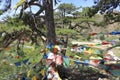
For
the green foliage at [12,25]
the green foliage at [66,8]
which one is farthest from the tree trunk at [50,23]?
the green foliage at [66,8]

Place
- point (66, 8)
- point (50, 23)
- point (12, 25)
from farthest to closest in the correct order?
point (66, 8)
point (12, 25)
point (50, 23)

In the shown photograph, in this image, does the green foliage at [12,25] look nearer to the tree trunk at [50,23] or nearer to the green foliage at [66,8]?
the tree trunk at [50,23]

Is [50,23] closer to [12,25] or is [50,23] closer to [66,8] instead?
[12,25]

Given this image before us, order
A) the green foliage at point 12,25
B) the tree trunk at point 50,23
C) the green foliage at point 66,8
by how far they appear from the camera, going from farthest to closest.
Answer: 1. the green foliage at point 66,8
2. the green foliage at point 12,25
3. the tree trunk at point 50,23

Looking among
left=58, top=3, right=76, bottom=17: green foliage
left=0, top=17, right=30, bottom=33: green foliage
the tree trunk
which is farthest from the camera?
left=58, top=3, right=76, bottom=17: green foliage

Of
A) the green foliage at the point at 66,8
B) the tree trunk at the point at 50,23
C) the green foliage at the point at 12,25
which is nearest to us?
the tree trunk at the point at 50,23

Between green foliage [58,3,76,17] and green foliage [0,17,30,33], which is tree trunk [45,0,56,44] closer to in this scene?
green foliage [0,17,30,33]

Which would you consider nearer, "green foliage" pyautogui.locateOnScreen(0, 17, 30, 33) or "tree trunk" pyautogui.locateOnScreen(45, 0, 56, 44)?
"tree trunk" pyautogui.locateOnScreen(45, 0, 56, 44)

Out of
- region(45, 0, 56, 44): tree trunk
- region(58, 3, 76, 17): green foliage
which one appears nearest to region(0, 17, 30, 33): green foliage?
region(45, 0, 56, 44): tree trunk

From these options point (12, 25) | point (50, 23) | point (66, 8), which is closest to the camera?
point (50, 23)

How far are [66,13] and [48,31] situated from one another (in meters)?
15.9

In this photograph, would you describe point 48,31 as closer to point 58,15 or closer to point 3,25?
point 3,25

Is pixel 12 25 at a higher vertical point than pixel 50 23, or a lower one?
lower

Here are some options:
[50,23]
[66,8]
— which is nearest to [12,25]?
[50,23]
